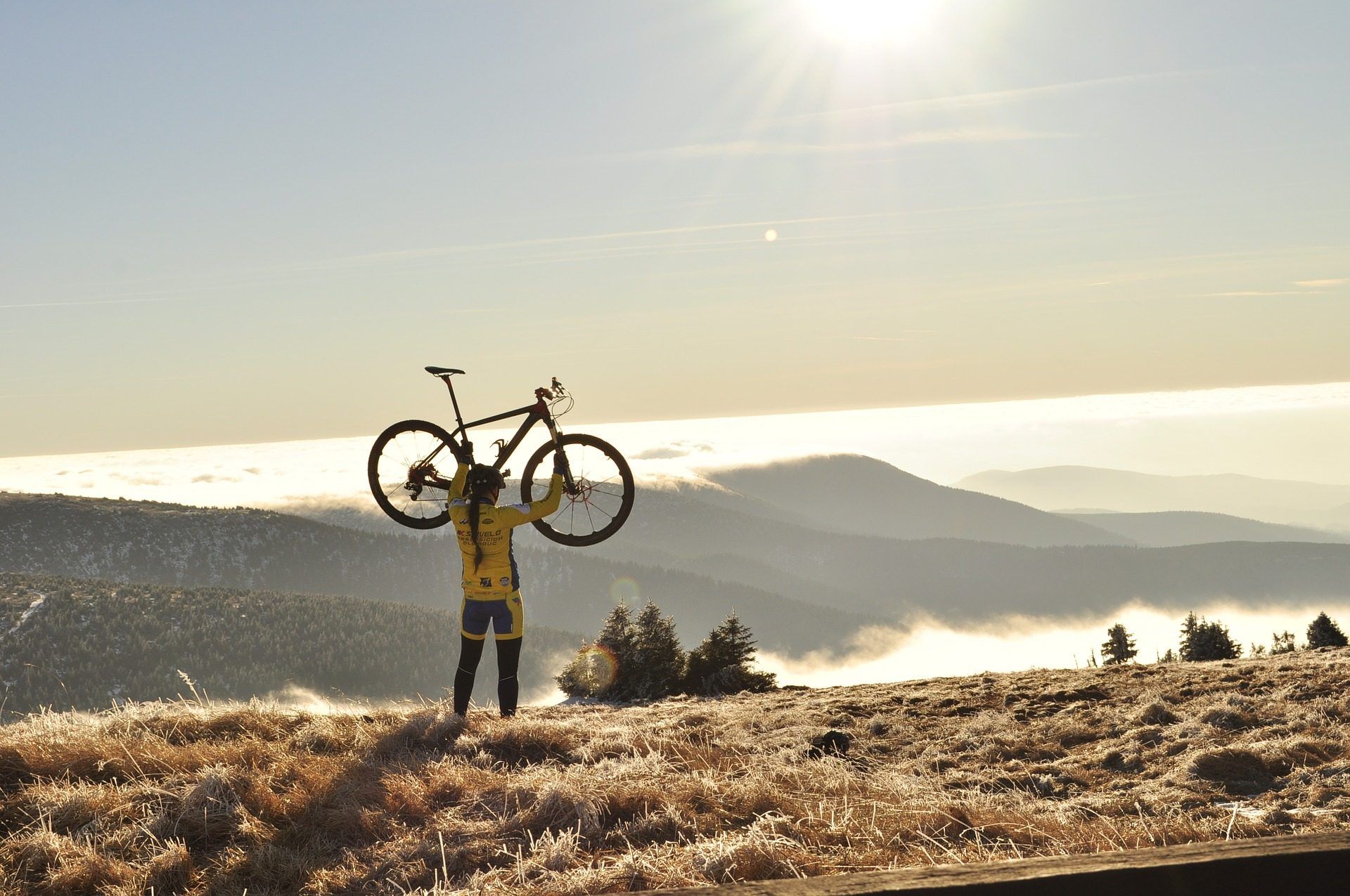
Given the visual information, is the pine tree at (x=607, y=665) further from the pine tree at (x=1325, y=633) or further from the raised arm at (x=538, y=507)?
the pine tree at (x=1325, y=633)

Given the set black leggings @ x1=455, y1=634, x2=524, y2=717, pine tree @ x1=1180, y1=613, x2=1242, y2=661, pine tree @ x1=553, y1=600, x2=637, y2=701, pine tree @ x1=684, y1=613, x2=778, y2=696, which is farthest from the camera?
pine tree @ x1=553, y1=600, x2=637, y2=701

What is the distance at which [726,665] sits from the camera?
29.4m

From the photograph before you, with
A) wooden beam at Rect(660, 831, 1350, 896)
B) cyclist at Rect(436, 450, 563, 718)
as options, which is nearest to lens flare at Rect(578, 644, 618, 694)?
cyclist at Rect(436, 450, 563, 718)

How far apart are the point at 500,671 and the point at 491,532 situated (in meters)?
1.95

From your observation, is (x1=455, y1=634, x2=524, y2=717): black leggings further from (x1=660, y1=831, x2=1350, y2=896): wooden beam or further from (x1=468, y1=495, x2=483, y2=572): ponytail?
(x1=660, y1=831, x2=1350, y2=896): wooden beam

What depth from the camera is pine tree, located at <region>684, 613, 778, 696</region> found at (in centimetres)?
2667

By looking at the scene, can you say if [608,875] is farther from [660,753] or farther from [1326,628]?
[1326,628]

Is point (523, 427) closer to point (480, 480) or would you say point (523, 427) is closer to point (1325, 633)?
point (480, 480)

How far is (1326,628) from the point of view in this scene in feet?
82.9

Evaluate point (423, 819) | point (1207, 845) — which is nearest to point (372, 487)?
point (423, 819)

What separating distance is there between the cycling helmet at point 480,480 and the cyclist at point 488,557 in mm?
10

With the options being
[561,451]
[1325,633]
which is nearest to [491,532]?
[561,451]

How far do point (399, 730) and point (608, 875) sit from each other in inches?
189

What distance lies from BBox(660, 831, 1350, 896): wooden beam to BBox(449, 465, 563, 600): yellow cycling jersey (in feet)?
35.5
